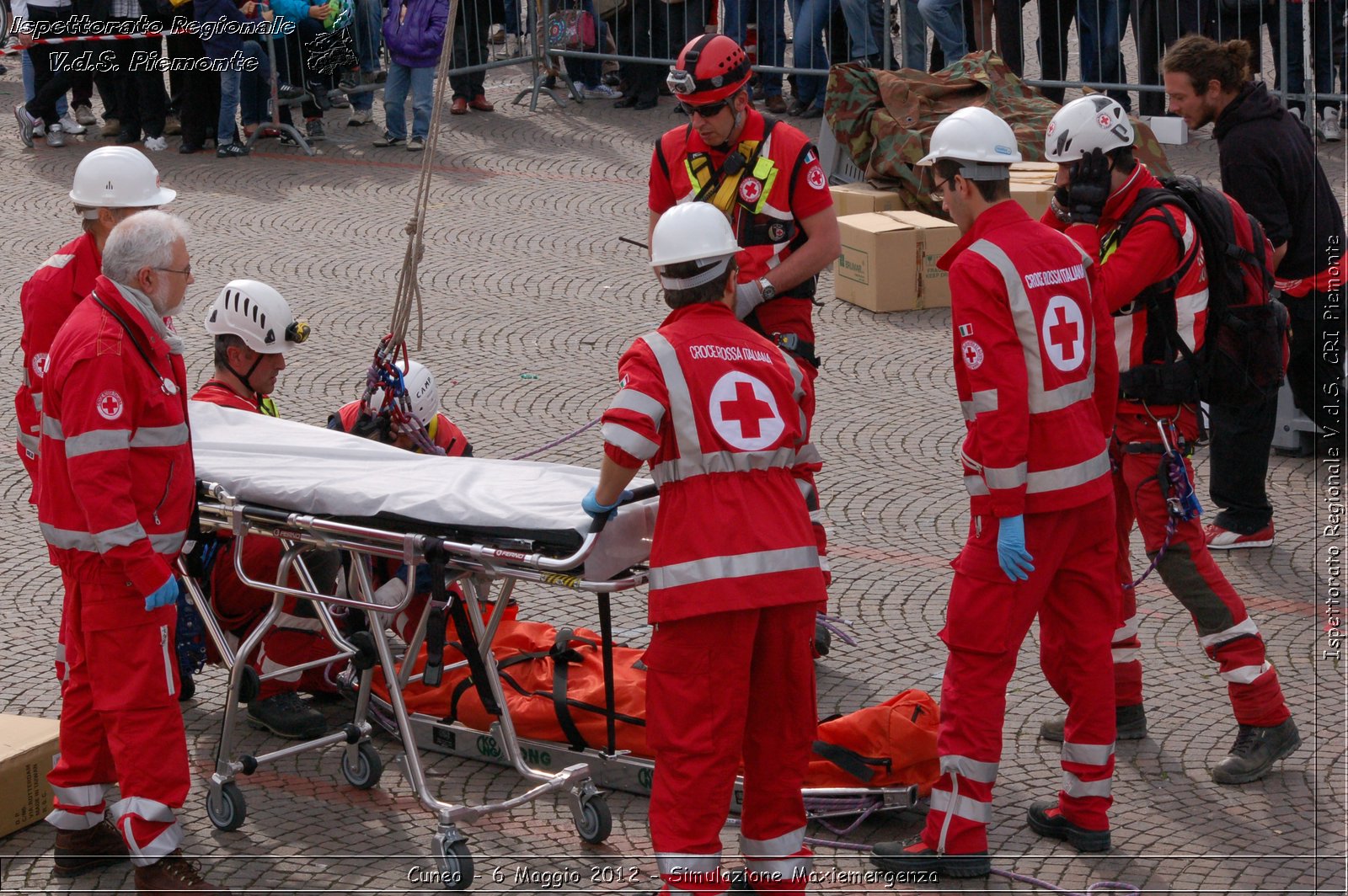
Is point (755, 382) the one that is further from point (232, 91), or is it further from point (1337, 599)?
point (232, 91)

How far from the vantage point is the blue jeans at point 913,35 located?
1435cm

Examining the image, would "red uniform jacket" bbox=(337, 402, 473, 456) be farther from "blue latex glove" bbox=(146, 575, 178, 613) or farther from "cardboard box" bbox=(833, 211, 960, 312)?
"cardboard box" bbox=(833, 211, 960, 312)

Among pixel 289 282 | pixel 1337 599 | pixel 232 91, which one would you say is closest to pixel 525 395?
pixel 289 282

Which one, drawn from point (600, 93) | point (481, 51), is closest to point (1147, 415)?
point (481, 51)

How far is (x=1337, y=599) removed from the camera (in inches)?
265

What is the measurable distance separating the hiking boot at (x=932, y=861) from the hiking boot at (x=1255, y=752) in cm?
103

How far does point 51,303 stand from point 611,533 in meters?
2.35

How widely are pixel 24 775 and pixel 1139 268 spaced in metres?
4.05

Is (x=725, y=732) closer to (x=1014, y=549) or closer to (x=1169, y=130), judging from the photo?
(x=1014, y=549)

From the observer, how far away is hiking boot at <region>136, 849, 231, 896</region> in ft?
15.6

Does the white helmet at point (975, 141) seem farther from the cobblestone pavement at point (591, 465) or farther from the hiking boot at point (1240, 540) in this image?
the hiking boot at point (1240, 540)

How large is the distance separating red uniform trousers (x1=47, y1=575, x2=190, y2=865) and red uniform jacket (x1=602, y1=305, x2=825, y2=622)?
1.50m

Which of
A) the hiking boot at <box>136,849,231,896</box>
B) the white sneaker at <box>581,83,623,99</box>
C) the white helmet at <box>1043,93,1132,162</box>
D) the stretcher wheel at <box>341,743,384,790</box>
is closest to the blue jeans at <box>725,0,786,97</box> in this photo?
the white sneaker at <box>581,83,623,99</box>

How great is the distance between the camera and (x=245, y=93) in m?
14.9
